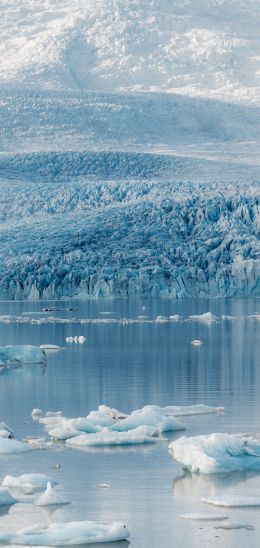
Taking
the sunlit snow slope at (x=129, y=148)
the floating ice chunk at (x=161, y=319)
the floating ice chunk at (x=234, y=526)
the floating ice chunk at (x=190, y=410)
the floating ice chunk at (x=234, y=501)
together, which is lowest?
the floating ice chunk at (x=234, y=526)

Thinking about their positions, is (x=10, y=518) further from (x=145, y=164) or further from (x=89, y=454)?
(x=145, y=164)

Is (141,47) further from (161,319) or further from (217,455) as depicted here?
(217,455)

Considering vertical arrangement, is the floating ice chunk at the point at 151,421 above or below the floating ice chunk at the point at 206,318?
below

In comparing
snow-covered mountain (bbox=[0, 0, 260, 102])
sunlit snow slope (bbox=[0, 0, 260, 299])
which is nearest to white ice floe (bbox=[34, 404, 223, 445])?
sunlit snow slope (bbox=[0, 0, 260, 299])

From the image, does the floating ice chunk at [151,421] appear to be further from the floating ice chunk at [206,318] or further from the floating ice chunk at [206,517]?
the floating ice chunk at [206,318]

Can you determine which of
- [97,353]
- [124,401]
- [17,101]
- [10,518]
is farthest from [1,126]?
[10,518]

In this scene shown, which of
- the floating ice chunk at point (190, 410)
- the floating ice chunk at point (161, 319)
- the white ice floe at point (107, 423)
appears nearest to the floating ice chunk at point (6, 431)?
the white ice floe at point (107, 423)

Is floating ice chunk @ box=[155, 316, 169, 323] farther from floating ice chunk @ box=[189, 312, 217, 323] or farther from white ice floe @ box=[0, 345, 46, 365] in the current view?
white ice floe @ box=[0, 345, 46, 365]
